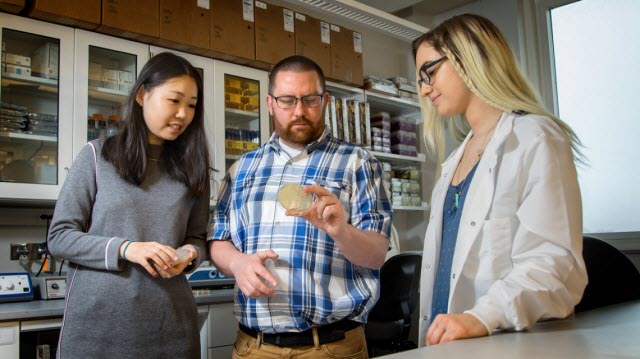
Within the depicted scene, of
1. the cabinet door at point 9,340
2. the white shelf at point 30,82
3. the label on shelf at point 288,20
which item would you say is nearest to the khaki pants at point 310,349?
the cabinet door at point 9,340

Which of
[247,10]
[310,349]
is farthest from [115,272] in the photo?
[247,10]

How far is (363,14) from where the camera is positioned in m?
3.17

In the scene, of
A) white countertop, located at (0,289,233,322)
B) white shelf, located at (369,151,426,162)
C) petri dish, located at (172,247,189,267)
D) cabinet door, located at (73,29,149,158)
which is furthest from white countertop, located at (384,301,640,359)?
white shelf, located at (369,151,426,162)

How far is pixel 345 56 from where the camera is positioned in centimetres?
342

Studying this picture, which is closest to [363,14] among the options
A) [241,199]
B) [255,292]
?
[241,199]

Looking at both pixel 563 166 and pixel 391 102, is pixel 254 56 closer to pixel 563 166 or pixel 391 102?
pixel 391 102

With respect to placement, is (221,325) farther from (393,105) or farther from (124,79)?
(393,105)

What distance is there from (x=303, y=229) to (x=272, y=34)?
189cm

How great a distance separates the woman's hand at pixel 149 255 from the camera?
122 centimetres

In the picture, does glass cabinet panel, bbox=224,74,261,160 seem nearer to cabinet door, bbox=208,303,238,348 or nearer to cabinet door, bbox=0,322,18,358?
cabinet door, bbox=208,303,238,348

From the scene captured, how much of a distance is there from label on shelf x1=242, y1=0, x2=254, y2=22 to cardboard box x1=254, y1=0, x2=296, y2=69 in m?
0.04

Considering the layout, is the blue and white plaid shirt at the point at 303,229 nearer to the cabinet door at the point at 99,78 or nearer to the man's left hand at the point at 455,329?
the man's left hand at the point at 455,329

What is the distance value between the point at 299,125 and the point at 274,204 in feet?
0.75

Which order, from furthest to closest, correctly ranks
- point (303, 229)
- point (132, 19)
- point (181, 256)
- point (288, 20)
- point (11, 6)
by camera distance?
point (288, 20) → point (132, 19) → point (11, 6) → point (303, 229) → point (181, 256)
